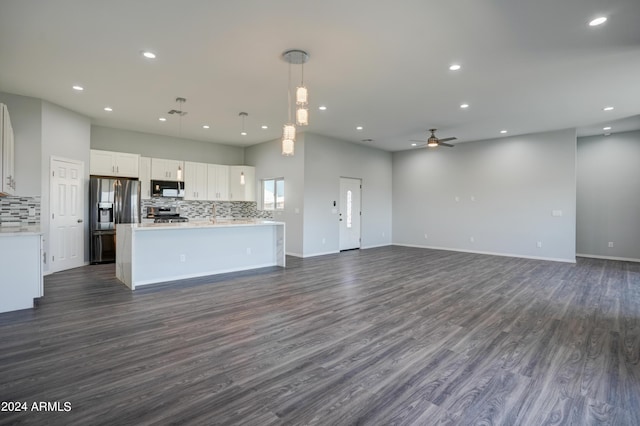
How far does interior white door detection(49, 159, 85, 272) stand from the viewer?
5770 millimetres

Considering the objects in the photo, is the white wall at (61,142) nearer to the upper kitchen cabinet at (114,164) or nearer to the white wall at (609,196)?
the upper kitchen cabinet at (114,164)

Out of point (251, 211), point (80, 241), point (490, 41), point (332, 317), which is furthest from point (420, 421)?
point (251, 211)

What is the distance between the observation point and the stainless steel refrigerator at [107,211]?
6.57 m

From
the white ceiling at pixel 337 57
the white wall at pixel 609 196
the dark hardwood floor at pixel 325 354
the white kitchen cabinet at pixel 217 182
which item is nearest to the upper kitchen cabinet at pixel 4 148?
the white ceiling at pixel 337 57

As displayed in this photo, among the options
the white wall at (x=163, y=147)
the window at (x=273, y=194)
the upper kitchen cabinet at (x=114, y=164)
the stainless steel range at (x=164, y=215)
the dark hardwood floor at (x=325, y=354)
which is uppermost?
the white wall at (x=163, y=147)

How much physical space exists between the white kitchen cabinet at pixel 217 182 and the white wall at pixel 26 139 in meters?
3.75

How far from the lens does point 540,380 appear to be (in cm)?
234

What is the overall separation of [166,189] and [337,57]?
5.94m

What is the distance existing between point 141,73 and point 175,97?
981 mm

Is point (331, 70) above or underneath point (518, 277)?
above

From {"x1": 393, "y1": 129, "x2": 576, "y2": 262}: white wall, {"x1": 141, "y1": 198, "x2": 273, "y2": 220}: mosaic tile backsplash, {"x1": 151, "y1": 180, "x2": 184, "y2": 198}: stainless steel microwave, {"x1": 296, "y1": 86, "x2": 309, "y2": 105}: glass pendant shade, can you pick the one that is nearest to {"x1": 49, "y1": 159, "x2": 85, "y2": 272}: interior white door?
{"x1": 151, "y1": 180, "x2": 184, "y2": 198}: stainless steel microwave

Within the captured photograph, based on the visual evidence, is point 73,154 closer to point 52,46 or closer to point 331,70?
point 52,46

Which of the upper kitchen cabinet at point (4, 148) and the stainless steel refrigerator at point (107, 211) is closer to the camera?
the upper kitchen cabinet at point (4, 148)

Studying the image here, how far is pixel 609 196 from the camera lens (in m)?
7.70
